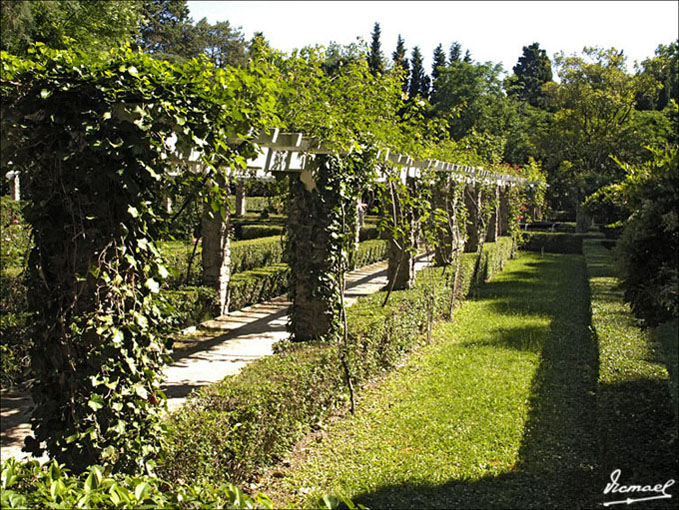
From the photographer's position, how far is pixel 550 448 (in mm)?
5258

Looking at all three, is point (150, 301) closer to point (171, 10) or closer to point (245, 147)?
point (245, 147)

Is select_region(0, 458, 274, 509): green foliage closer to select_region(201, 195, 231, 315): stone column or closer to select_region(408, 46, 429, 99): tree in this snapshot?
select_region(201, 195, 231, 315): stone column

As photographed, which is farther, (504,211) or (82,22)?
(504,211)

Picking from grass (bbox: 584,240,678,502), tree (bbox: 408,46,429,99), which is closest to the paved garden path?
grass (bbox: 584,240,678,502)

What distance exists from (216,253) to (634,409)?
682cm

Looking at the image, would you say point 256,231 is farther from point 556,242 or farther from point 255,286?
point 556,242

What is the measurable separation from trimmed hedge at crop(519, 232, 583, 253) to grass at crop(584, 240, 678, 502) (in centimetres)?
1740

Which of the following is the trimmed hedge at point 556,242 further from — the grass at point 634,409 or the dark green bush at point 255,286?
the grass at point 634,409

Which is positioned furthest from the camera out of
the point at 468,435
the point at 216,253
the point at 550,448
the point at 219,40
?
the point at 219,40

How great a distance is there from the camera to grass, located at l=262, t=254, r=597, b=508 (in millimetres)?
4426

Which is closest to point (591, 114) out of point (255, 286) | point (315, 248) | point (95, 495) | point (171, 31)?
point (255, 286)

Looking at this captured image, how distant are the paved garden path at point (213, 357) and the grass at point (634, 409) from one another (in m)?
3.32

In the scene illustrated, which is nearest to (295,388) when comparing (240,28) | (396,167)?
(396,167)

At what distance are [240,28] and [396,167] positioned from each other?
139 ft
